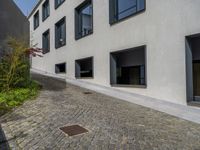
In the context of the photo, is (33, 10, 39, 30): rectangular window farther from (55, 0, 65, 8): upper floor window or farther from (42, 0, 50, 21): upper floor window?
(55, 0, 65, 8): upper floor window

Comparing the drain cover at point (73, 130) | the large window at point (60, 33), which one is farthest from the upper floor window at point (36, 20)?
the drain cover at point (73, 130)

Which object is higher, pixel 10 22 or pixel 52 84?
pixel 10 22

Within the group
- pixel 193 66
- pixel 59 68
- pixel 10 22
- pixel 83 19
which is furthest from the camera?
pixel 59 68

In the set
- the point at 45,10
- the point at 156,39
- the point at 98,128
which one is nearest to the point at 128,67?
the point at 156,39

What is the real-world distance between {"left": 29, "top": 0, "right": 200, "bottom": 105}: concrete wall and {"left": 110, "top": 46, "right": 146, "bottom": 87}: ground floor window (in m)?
0.36

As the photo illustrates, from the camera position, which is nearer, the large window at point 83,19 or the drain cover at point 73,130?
the drain cover at point 73,130

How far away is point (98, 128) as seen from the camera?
5.22 m

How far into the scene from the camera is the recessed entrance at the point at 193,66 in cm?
711

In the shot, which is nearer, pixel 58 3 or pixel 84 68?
pixel 84 68

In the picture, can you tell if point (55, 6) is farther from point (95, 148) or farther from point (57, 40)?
point (95, 148)

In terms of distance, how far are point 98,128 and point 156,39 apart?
481 cm

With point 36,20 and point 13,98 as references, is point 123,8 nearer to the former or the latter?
point 13,98

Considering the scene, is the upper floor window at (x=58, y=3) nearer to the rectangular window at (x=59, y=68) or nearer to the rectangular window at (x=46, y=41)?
the rectangular window at (x=46, y=41)

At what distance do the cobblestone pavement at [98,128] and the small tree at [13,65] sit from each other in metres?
2.36
